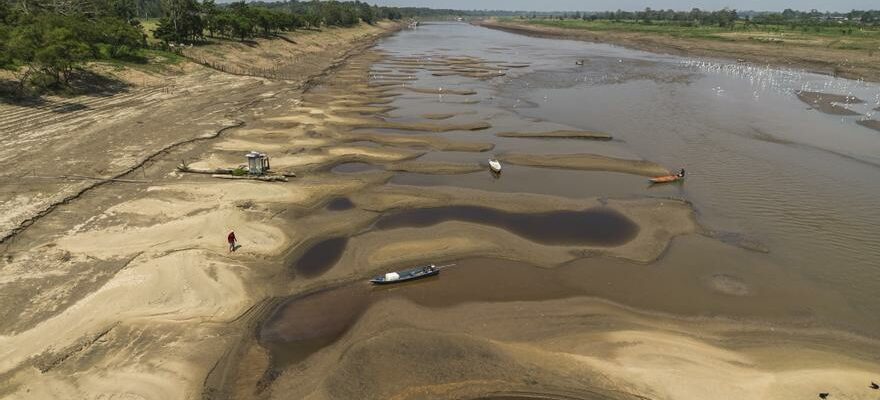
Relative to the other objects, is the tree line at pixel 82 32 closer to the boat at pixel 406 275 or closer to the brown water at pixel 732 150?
the brown water at pixel 732 150

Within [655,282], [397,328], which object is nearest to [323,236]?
[397,328]

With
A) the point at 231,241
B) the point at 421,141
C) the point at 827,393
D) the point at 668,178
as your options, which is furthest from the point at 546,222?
the point at 421,141

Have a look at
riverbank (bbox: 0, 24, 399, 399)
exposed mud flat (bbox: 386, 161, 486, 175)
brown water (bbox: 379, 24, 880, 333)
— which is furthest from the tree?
exposed mud flat (bbox: 386, 161, 486, 175)

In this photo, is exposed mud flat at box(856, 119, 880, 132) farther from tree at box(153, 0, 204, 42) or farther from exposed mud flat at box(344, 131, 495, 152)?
tree at box(153, 0, 204, 42)

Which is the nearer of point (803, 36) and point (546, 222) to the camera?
point (546, 222)

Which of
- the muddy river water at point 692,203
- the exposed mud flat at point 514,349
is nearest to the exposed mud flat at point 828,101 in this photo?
the muddy river water at point 692,203

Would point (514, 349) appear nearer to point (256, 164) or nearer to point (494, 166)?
point (494, 166)
